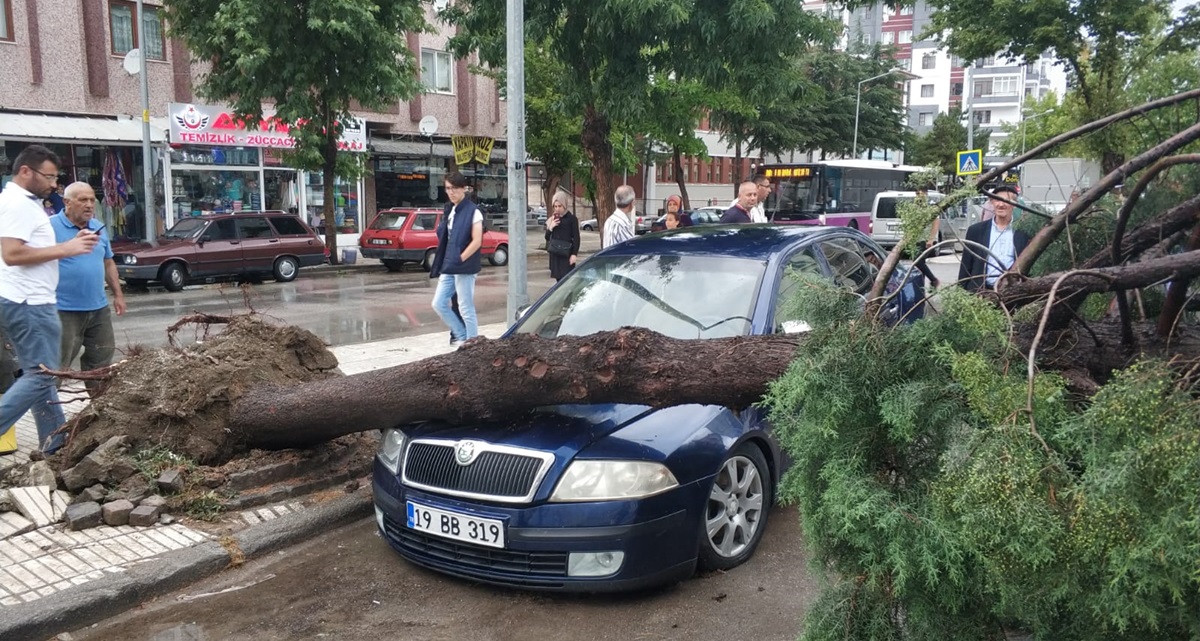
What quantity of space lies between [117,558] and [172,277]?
16065mm

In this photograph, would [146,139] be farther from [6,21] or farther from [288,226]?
[6,21]

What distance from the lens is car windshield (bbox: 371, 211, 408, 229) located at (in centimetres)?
2409

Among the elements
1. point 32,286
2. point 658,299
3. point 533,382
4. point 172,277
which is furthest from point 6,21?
point 533,382

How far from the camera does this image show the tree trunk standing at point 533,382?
12.1 feet

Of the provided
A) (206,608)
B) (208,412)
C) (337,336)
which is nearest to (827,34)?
(337,336)

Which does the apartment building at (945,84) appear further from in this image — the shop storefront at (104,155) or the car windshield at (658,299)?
the car windshield at (658,299)

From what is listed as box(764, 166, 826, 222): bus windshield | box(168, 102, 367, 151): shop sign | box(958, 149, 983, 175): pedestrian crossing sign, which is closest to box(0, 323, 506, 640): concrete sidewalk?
box(958, 149, 983, 175): pedestrian crossing sign

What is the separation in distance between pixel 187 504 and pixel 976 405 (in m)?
4.42

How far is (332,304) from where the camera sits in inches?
651

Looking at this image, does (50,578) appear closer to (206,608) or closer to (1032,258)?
(206,608)

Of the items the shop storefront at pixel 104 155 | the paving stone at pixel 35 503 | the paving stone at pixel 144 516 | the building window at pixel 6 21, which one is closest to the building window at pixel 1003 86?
the shop storefront at pixel 104 155

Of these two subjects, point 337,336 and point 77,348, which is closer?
point 77,348

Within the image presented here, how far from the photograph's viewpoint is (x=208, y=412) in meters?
5.53

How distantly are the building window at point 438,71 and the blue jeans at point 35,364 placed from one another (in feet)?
96.8
